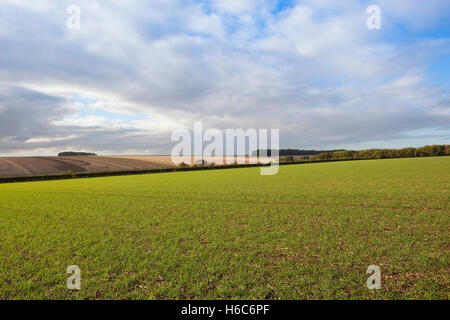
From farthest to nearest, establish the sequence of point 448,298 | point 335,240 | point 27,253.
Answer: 1. point 335,240
2. point 27,253
3. point 448,298

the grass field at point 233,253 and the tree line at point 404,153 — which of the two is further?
the tree line at point 404,153

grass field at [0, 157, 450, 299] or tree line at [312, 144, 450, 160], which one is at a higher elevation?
tree line at [312, 144, 450, 160]

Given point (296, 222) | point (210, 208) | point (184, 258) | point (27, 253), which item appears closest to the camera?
point (184, 258)

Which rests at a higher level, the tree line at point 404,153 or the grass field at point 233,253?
the tree line at point 404,153

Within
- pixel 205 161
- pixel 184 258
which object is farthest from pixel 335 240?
pixel 205 161

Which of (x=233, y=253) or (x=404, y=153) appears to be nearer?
(x=233, y=253)

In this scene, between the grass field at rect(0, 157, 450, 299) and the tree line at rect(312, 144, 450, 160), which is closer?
the grass field at rect(0, 157, 450, 299)

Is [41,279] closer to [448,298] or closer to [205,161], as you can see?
[448,298]

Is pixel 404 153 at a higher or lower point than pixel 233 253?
higher

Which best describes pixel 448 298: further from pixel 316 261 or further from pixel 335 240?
pixel 335 240
